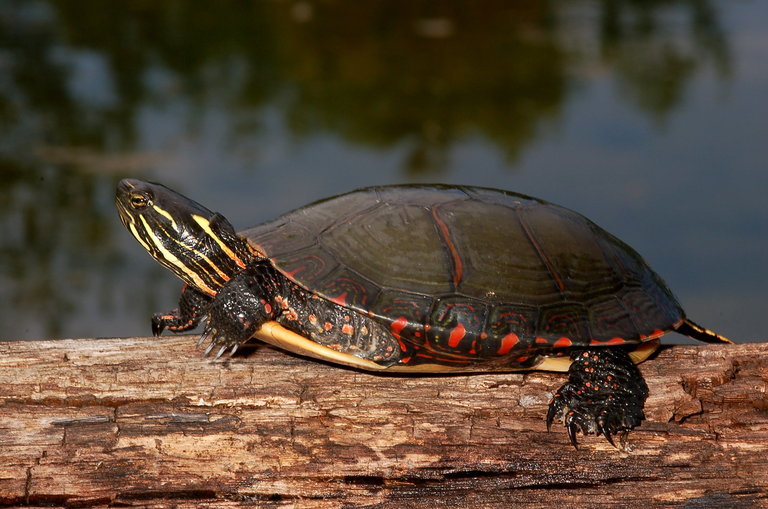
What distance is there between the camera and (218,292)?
3.74m

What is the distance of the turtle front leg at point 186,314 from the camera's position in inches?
167

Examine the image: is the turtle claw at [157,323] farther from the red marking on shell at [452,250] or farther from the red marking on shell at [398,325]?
the red marking on shell at [452,250]

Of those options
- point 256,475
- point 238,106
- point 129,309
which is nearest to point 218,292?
point 256,475

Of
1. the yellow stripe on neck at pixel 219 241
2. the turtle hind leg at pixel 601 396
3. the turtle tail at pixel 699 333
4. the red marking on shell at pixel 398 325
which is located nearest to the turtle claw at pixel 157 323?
the yellow stripe on neck at pixel 219 241

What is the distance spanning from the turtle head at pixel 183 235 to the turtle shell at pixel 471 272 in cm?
13

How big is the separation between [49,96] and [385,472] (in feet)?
30.9

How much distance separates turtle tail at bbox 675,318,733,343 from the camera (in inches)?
162

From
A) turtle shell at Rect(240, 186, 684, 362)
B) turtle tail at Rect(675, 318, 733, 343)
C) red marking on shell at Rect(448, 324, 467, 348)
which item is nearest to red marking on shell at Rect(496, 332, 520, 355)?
turtle shell at Rect(240, 186, 684, 362)

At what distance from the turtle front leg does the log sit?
0.53m

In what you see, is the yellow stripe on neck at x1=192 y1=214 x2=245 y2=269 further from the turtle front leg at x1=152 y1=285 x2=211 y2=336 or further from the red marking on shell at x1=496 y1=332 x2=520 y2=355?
the red marking on shell at x1=496 y1=332 x2=520 y2=355

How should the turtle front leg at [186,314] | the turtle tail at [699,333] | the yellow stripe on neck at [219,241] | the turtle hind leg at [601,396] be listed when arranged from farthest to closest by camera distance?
the turtle front leg at [186,314]
the turtle tail at [699,333]
the yellow stripe on neck at [219,241]
the turtle hind leg at [601,396]

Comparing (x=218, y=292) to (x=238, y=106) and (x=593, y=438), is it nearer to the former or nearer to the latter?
(x=593, y=438)

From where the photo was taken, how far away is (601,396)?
344 centimetres

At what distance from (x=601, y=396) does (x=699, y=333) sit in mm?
1020
